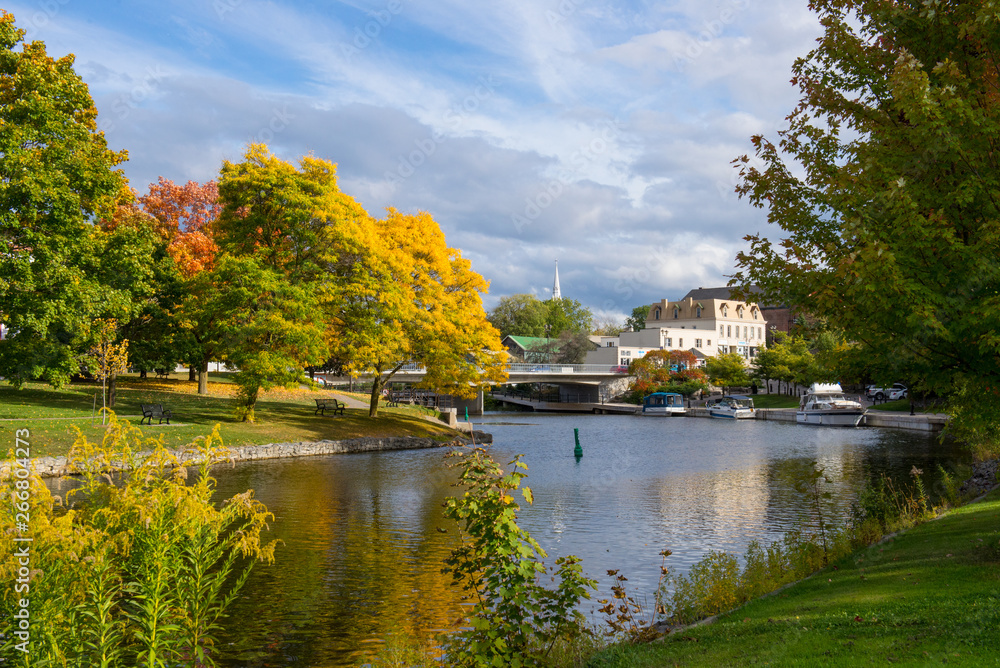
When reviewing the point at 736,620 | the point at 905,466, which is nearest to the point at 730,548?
the point at 736,620

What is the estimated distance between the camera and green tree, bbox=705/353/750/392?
9119cm

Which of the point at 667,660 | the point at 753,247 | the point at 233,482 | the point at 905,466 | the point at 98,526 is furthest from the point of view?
the point at 905,466

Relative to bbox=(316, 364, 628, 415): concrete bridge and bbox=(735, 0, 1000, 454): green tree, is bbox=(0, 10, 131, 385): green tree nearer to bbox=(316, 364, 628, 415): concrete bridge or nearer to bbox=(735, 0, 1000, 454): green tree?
bbox=(735, 0, 1000, 454): green tree

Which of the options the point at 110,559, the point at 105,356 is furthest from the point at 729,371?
the point at 110,559

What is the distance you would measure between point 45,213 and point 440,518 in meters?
16.3

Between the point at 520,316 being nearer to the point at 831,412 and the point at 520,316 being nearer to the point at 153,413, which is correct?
the point at 831,412

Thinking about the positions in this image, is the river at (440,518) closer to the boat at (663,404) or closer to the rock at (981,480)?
the rock at (981,480)

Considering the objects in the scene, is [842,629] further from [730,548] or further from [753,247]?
[730,548]

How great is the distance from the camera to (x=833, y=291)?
29.8 ft

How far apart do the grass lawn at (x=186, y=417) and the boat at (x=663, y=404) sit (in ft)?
119

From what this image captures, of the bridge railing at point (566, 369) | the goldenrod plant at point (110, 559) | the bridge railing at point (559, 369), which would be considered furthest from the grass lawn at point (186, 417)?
the bridge railing at point (566, 369)

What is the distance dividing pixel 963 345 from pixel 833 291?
1752 millimetres

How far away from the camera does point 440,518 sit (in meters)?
19.2

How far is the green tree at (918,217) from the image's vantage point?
27.8ft
